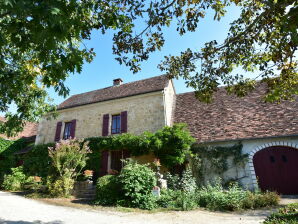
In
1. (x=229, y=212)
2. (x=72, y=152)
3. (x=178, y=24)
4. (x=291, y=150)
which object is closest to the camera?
(x=178, y=24)

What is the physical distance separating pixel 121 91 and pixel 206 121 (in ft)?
20.3

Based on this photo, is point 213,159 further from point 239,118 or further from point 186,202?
point 186,202

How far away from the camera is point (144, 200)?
6949 millimetres

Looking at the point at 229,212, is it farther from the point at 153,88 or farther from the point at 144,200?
the point at 153,88

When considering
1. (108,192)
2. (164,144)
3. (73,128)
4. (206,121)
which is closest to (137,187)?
(108,192)

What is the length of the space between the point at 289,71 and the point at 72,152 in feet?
29.4

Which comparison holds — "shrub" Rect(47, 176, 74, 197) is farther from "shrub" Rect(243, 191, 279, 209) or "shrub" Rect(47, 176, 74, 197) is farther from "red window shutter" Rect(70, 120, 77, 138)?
"shrub" Rect(243, 191, 279, 209)

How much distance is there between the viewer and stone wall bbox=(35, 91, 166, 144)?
38.8ft

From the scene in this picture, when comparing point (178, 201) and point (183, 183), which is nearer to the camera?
point (178, 201)

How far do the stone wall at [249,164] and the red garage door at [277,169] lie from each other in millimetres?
236

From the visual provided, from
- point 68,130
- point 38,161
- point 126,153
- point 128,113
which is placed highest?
point 128,113

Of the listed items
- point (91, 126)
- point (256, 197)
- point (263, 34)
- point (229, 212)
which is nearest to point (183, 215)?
point (229, 212)

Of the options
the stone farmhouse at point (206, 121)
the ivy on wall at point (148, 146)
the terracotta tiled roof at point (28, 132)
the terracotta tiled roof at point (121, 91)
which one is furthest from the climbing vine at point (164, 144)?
the terracotta tiled roof at point (28, 132)

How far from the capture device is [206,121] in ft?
37.6
